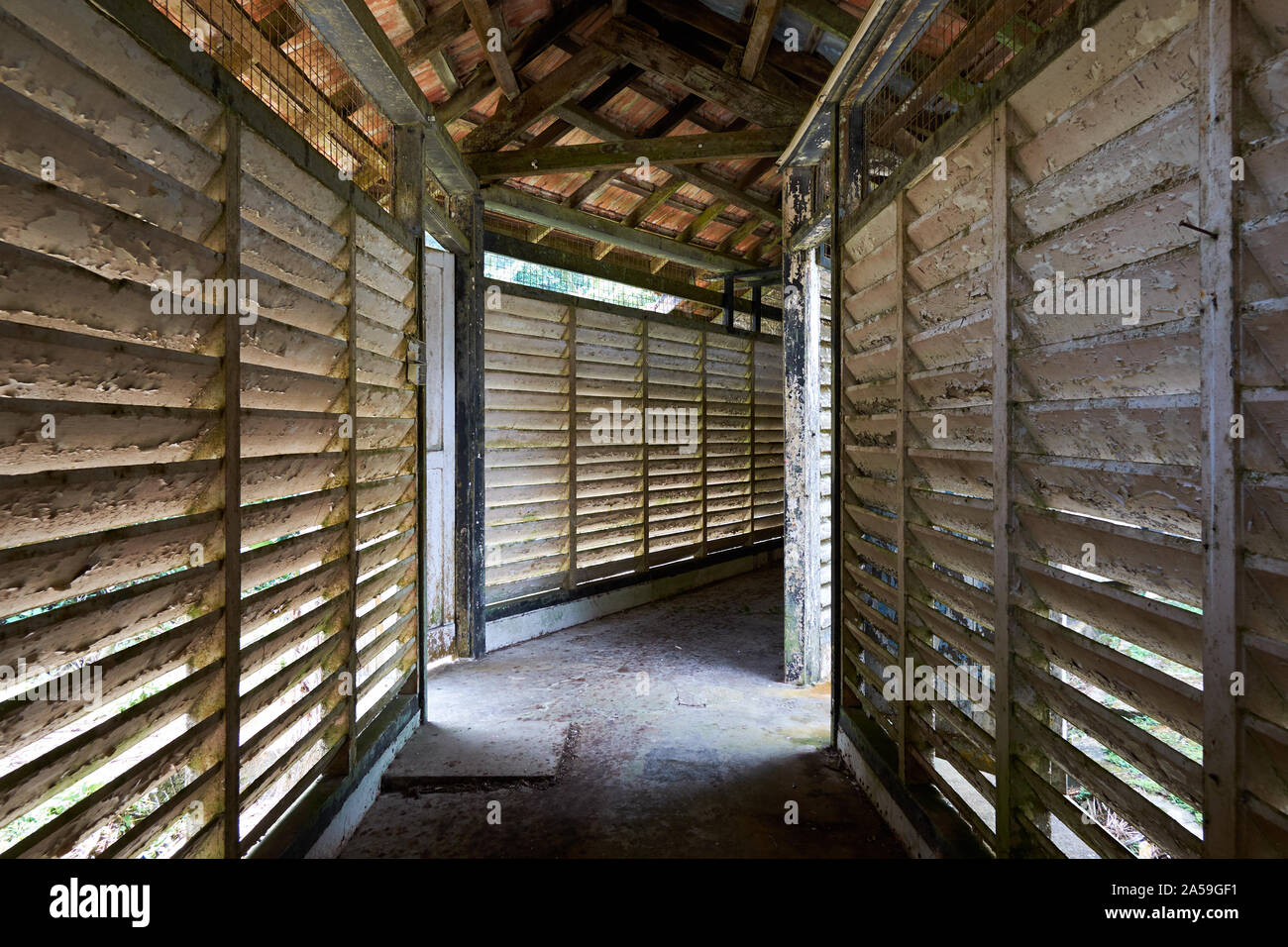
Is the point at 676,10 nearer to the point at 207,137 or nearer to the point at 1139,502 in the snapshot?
the point at 207,137

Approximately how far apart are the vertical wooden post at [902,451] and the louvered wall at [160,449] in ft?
7.45

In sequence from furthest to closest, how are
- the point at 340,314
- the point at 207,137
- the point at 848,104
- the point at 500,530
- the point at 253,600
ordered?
the point at 500,530
the point at 848,104
the point at 340,314
the point at 253,600
the point at 207,137

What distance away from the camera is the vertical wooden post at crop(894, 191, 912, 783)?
9.30 ft

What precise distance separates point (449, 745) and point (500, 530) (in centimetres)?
227

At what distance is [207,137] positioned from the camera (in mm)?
2008

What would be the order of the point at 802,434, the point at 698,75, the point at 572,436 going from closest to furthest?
1. the point at 802,434
2. the point at 698,75
3. the point at 572,436

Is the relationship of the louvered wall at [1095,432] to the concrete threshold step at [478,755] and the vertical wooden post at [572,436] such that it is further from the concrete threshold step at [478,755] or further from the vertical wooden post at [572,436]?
the vertical wooden post at [572,436]

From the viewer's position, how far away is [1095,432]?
1724 mm

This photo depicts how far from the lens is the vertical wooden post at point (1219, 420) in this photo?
1.29 meters

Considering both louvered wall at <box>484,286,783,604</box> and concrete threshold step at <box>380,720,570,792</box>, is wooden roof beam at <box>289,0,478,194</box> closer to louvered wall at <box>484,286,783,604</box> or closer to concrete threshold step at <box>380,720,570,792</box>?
louvered wall at <box>484,286,783,604</box>

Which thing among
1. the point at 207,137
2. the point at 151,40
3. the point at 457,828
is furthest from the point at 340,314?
the point at 457,828

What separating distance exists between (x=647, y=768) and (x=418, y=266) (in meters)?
3.01

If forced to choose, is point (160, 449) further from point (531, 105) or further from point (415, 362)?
point (531, 105)

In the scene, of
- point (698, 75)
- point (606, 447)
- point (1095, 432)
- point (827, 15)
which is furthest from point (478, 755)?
point (827, 15)
